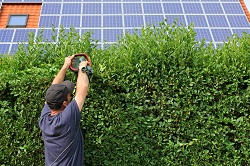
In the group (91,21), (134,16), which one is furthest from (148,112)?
(134,16)

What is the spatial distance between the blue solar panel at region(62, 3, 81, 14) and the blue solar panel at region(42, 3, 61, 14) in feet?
0.86

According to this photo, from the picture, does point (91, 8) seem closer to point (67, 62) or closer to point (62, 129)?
point (67, 62)

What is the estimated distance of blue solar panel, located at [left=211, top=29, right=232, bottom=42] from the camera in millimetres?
12070

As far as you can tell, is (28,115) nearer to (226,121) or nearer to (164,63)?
(164,63)

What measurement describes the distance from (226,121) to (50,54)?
2466mm

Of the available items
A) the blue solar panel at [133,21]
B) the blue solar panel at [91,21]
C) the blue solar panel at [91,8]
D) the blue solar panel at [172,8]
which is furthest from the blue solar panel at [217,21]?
the blue solar panel at [91,8]

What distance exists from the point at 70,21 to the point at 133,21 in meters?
2.50

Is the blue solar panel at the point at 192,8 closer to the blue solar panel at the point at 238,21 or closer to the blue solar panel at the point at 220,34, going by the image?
the blue solar panel at the point at 238,21

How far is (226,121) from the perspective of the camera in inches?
164

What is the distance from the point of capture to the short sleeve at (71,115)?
10.8 ft

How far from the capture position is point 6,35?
38.4 ft

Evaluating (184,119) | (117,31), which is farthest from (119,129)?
(117,31)

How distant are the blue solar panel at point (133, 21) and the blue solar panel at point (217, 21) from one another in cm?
273

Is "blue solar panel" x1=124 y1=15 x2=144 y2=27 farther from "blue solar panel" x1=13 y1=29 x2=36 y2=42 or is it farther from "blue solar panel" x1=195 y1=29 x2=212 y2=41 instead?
"blue solar panel" x1=13 y1=29 x2=36 y2=42
